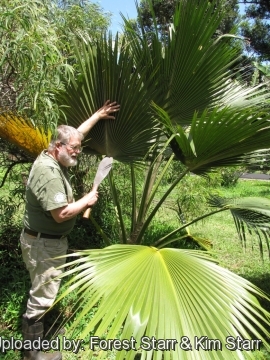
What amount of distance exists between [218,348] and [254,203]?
179 centimetres

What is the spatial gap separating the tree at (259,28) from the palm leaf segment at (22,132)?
13.6m

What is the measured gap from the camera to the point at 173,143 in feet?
8.11

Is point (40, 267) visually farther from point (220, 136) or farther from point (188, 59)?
point (188, 59)

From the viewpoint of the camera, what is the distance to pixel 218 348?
113 cm

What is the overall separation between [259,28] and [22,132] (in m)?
14.8

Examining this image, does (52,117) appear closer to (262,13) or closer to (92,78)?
(92,78)

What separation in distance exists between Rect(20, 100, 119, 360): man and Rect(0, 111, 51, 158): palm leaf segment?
0.73ft

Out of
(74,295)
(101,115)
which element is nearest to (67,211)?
Result: (101,115)

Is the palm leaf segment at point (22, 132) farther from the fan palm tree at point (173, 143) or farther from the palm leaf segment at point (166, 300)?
the palm leaf segment at point (166, 300)

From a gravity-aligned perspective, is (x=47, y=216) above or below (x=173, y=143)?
below

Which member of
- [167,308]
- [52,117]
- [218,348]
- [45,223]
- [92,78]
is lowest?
[218,348]

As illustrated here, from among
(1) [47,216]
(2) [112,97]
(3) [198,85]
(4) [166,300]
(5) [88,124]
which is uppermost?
(3) [198,85]

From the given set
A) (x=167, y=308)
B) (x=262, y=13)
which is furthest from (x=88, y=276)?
(x=262, y=13)

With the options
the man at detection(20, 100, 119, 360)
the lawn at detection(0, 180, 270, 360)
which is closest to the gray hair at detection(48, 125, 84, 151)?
the man at detection(20, 100, 119, 360)
